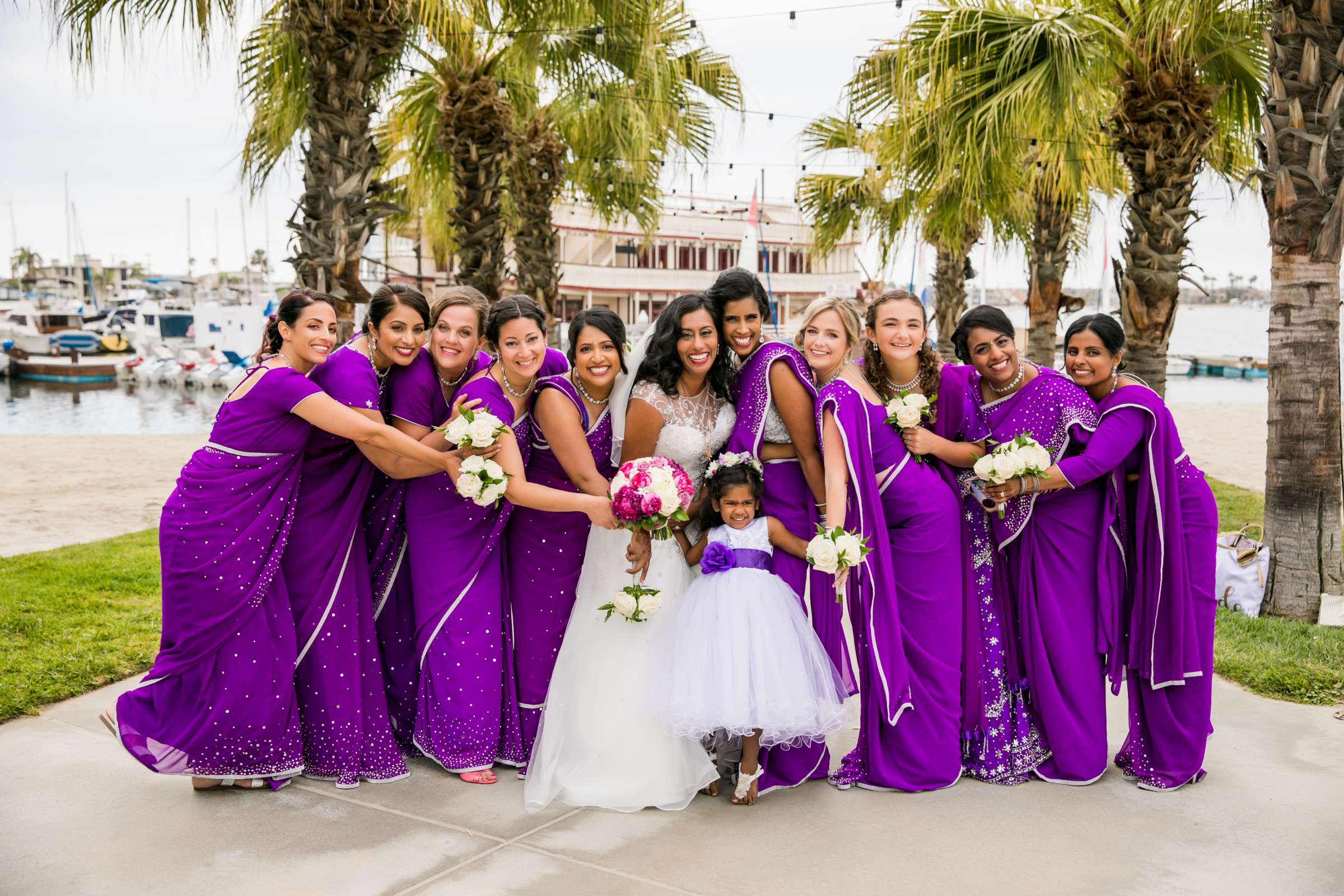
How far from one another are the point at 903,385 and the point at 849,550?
101cm

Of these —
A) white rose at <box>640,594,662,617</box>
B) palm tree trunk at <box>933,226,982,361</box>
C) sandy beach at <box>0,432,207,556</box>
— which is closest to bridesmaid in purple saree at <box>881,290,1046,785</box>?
white rose at <box>640,594,662,617</box>

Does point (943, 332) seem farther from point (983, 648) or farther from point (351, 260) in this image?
point (983, 648)

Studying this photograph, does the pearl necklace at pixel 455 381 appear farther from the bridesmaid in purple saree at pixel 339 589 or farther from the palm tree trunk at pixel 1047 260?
the palm tree trunk at pixel 1047 260

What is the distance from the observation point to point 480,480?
4191 mm

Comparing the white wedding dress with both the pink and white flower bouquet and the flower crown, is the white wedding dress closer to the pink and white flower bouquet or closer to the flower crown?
the flower crown

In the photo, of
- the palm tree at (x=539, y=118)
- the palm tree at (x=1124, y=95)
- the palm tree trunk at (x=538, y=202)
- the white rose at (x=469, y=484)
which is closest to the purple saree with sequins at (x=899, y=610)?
the white rose at (x=469, y=484)

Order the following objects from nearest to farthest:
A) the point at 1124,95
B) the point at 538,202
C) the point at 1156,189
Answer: the point at 1124,95 < the point at 1156,189 < the point at 538,202

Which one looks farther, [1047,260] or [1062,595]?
[1047,260]

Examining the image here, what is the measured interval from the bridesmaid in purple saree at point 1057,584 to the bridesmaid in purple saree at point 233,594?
8.21 feet

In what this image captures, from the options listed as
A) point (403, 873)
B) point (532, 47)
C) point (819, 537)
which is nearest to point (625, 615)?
point (819, 537)

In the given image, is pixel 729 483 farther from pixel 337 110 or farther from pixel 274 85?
pixel 274 85

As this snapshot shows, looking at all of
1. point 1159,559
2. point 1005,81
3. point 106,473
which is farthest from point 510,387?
point 106,473

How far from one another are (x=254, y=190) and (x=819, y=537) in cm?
821

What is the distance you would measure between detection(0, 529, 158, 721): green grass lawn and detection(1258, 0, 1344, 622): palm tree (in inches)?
285
